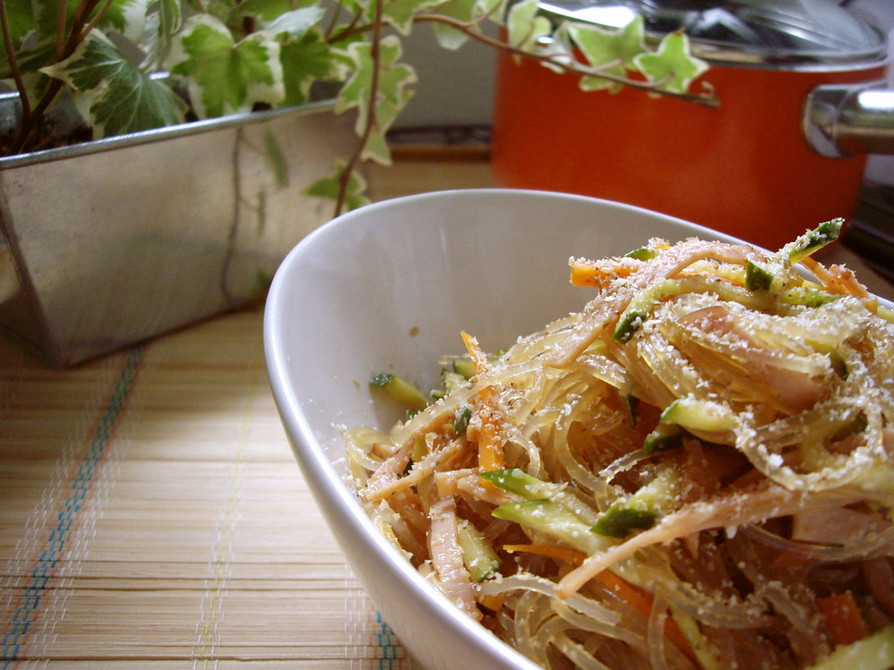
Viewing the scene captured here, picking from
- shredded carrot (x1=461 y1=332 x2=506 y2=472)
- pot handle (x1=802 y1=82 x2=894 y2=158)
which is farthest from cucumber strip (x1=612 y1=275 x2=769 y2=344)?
pot handle (x1=802 y1=82 x2=894 y2=158)

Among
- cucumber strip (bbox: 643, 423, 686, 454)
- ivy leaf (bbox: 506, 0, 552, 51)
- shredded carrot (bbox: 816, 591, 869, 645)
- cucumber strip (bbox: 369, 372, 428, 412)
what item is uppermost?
ivy leaf (bbox: 506, 0, 552, 51)

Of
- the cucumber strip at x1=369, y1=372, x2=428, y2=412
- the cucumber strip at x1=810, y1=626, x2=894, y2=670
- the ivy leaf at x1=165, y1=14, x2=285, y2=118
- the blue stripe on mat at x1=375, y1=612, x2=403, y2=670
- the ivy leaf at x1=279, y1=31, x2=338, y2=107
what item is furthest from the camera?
the ivy leaf at x1=279, y1=31, x2=338, y2=107

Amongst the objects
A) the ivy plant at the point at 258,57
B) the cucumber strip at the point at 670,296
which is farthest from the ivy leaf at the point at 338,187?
the cucumber strip at the point at 670,296

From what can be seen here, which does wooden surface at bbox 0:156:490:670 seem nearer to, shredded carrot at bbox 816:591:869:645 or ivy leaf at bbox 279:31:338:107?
shredded carrot at bbox 816:591:869:645

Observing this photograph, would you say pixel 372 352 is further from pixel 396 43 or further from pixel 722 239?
pixel 396 43

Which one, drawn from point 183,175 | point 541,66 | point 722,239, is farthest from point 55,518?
point 541,66

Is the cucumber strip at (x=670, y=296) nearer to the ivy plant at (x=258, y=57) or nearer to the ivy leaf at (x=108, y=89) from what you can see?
the ivy plant at (x=258, y=57)

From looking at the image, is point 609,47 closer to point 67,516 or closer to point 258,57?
point 258,57

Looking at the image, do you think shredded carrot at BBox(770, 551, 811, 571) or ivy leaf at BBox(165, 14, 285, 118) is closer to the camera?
shredded carrot at BBox(770, 551, 811, 571)
